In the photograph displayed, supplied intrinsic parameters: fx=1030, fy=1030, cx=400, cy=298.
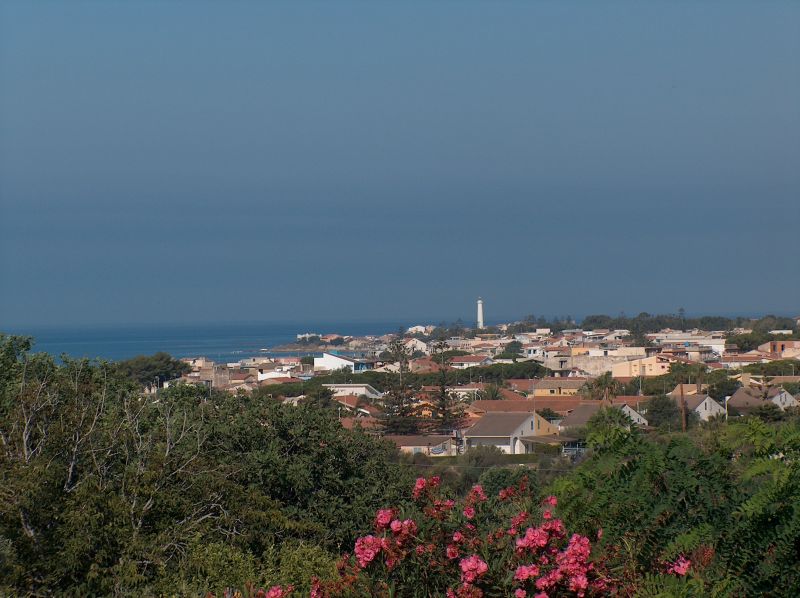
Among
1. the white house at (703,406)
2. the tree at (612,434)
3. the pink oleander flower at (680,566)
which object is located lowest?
the white house at (703,406)

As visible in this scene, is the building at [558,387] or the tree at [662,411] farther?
the building at [558,387]

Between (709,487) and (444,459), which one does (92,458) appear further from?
(444,459)

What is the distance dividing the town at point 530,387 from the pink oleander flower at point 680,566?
3.00 ft

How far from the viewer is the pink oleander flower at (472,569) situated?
398 cm

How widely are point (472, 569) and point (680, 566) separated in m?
0.85

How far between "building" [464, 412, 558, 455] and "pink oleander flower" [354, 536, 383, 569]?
118 ft

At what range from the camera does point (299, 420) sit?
14500 mm

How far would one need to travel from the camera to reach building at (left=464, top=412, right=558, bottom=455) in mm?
41125

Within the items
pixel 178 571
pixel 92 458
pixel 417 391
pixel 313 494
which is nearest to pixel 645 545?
pixel 178 571

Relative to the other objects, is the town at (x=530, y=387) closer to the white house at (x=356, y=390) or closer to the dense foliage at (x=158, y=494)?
the white house at (x=356, y=390)

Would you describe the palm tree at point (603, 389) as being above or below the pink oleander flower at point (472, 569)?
below

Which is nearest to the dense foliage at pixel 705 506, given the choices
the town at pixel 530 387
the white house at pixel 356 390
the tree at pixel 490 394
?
the town at pixel 530 387

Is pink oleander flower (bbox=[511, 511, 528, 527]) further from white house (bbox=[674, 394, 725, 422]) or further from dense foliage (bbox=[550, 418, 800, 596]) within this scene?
white house (bbox=[674, 394, 725, 422])

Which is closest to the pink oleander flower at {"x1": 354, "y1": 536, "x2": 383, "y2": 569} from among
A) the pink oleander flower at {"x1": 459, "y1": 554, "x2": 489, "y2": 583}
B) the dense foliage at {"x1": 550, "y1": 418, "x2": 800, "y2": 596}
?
the pink oleander flower at {"x1": 459, "y1": 554, "x2": 489, "y2": 583}
